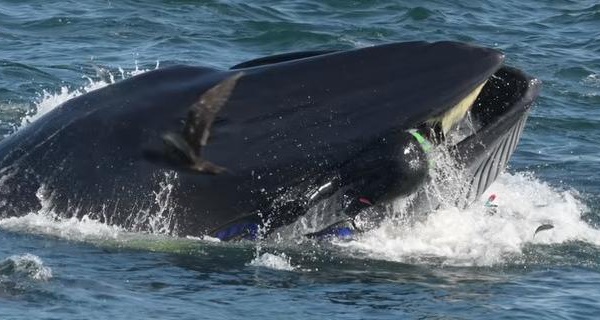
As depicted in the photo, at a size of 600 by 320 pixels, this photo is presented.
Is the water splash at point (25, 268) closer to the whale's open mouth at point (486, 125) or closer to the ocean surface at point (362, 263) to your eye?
the ocean surface at point (362, 263)

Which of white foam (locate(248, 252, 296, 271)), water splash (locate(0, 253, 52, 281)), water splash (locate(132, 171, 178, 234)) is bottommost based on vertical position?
water splash (locate(0, 253, 52, 281))

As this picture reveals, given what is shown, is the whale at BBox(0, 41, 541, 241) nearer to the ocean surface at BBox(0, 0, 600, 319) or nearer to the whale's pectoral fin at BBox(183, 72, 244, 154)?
the whale's pectoral fin at BBox(183, 72, 244, 154)

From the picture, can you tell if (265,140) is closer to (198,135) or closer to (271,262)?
(198,135)

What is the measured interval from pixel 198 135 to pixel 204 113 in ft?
0.52

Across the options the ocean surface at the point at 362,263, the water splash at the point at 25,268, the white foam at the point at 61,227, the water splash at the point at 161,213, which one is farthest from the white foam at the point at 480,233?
the water splash at the point at 25,268

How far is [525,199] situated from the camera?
1330cm

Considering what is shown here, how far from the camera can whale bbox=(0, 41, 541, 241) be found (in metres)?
9.48

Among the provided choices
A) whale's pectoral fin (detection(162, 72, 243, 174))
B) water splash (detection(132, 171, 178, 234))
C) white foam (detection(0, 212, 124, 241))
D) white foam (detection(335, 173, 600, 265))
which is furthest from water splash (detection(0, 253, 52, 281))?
white foam (detection(335, 173, 600, 265))

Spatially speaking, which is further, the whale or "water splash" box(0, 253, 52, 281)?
the whale

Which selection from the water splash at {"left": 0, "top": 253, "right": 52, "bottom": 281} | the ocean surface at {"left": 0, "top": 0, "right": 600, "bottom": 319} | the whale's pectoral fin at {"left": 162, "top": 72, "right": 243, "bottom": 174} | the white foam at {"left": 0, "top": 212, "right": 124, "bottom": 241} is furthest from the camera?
the white foam at {"left": 0, "top": 212, "right": 124, "bottom": 241}

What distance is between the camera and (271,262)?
9820mm

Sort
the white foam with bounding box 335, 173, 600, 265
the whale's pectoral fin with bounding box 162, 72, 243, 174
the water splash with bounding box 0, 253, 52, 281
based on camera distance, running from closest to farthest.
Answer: the water splash with bounding box 0, 253, 52, 281 < the whale's pectoral fin with bounding box 162, 72, 243, 174 < the white foam with bounding box 335, 173, 600, 265

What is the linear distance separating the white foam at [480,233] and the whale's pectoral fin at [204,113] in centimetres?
136

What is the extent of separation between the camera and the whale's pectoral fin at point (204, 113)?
372 inches
